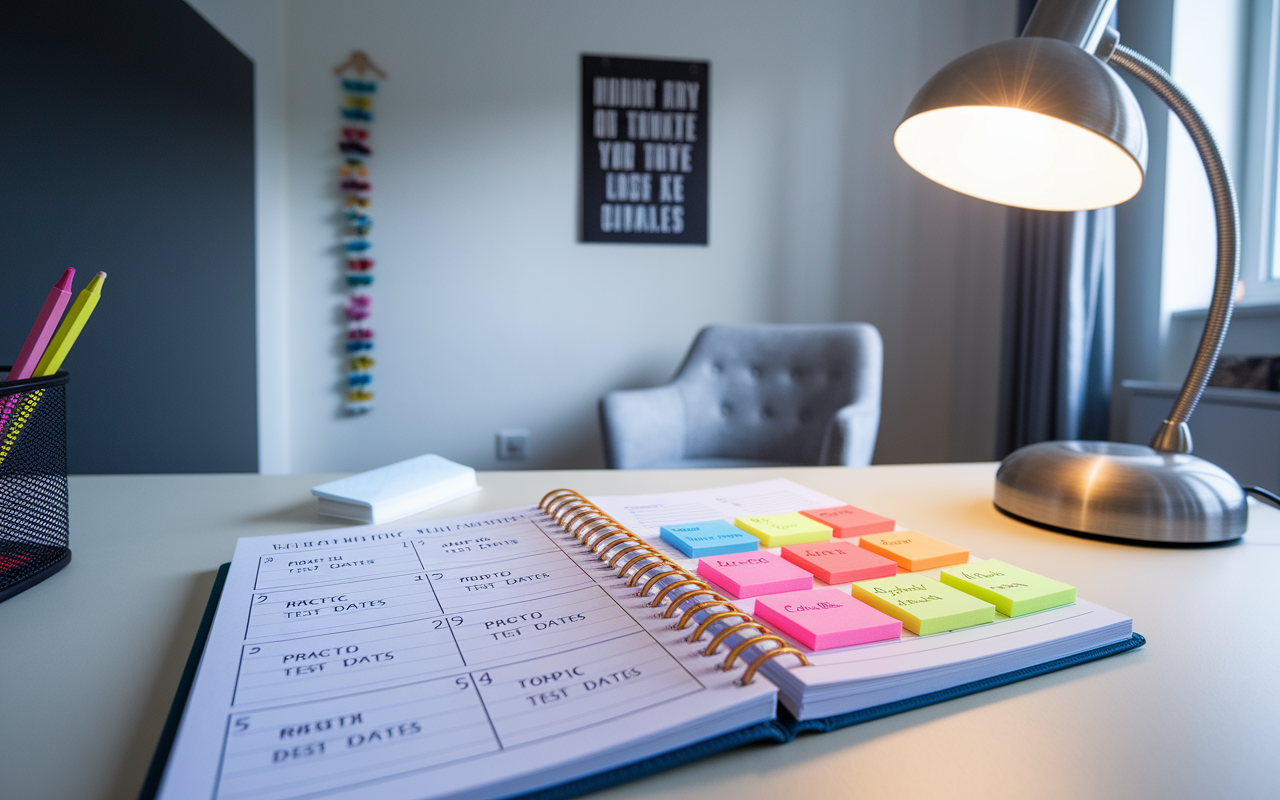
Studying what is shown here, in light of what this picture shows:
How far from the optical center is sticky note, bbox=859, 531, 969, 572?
477 mm

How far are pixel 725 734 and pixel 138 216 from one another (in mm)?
1700

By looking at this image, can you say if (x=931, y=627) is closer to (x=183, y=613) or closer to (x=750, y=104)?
(x=183, y=613)

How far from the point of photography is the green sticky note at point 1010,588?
1.34 ft

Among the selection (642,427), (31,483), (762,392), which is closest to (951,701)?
(31,483)

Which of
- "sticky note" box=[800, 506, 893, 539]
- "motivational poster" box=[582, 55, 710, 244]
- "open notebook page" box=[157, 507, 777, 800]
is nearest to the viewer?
"open notebook page" box=[157, 507, 777, 800]

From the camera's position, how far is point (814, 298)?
267cm

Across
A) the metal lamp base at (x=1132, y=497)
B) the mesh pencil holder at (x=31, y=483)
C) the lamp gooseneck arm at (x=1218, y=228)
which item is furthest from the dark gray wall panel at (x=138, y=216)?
the lamp gooseneck arm at (x=1218, y=228)

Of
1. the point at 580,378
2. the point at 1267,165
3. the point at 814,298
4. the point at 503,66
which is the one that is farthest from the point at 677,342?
the point at 1267,165

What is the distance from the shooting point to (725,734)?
0.30m

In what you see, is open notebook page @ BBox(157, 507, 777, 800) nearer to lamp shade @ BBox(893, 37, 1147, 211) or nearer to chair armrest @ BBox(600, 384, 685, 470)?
lamp shade @ BBox(893, 37, 1147, 211)

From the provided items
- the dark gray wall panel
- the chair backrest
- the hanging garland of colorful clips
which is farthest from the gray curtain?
the dark gray wall panel

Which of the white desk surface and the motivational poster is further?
the motivational poster

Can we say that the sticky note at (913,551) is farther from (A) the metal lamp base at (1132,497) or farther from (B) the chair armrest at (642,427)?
(B) the chair armrest at (642,427)

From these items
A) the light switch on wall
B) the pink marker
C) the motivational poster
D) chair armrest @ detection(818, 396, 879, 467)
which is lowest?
the light switch on wall
